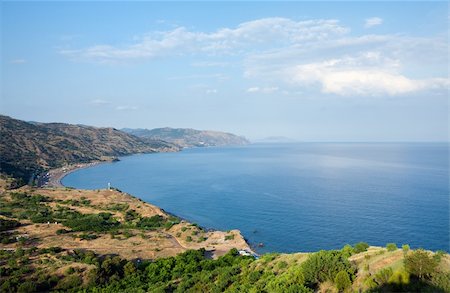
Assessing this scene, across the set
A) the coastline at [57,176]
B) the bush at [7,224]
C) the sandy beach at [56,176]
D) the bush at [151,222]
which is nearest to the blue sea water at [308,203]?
the coastline at [57,176]

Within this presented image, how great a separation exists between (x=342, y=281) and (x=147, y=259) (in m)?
37.4

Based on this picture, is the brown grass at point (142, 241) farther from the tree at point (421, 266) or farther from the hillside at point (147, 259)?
the tree at point (421, 266)

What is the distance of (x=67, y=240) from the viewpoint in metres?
59.9

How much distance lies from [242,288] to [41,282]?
2554cm

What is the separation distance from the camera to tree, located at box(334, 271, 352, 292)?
932 inches

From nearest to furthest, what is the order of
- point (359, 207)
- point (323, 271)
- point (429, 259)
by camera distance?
point (429, 259) → point (323, 271) → point (359, 207)

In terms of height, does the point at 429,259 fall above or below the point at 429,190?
above

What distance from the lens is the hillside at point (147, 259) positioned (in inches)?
942

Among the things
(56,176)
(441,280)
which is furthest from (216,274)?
(56,176)

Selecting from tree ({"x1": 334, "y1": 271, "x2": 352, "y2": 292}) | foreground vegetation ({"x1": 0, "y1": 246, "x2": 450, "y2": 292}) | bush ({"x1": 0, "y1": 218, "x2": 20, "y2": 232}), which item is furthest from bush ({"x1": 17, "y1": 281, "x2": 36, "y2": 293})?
tree ({"x1": 334, "y1": 271, "x2": 352, "y2": 292})

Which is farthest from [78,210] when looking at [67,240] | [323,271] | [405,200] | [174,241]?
[405,200]

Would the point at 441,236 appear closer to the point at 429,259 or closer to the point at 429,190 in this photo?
the point at 429,190

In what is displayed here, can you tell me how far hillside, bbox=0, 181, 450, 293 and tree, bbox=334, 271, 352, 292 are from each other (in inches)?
2.5

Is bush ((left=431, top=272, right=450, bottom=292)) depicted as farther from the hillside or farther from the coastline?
the coastline
